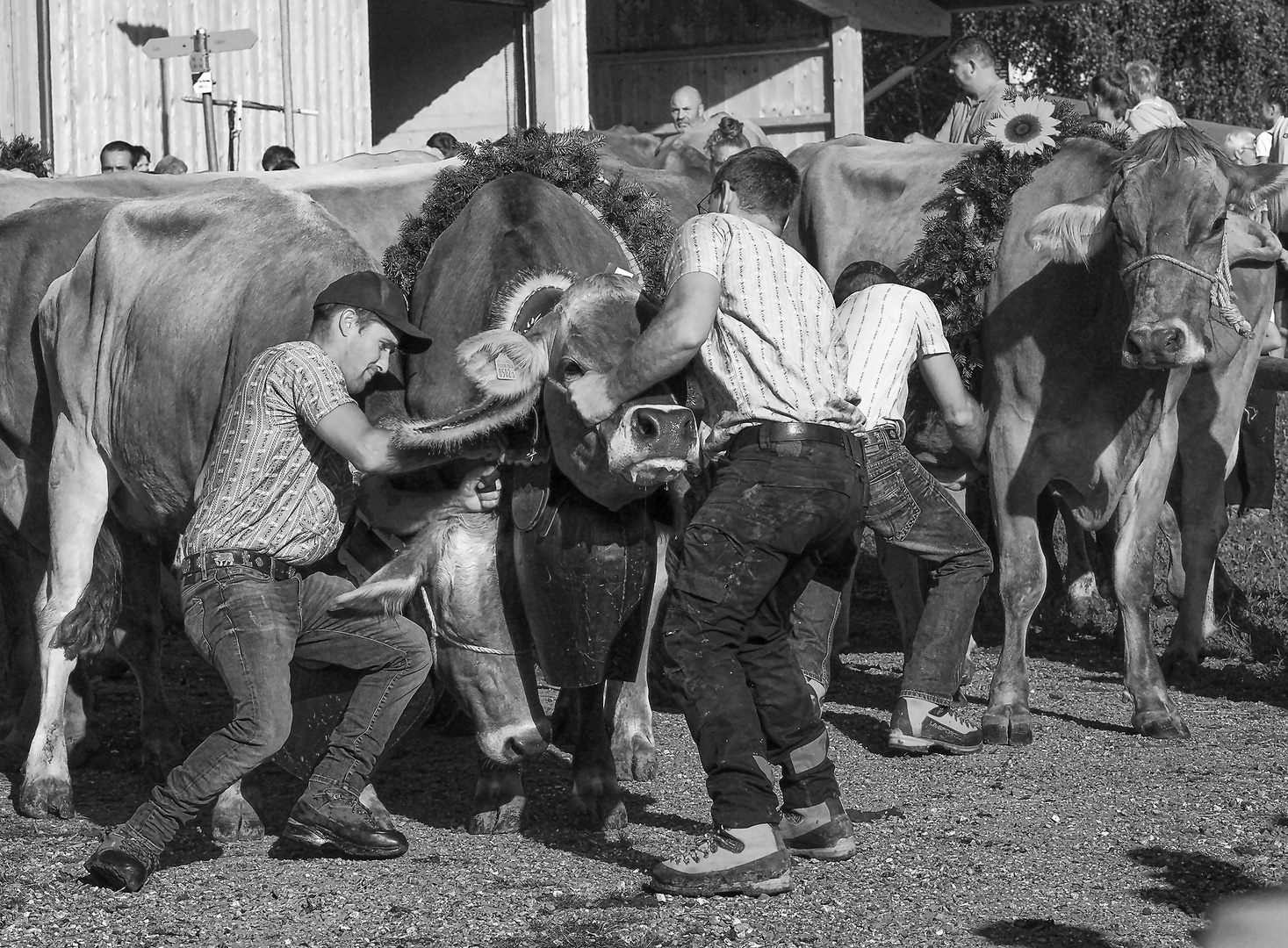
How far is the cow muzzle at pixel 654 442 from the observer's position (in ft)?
14.3

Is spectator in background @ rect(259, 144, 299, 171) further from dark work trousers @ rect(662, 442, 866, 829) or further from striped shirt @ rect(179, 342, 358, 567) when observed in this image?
dark work trousers @ rect(662, 442, 866, 829)

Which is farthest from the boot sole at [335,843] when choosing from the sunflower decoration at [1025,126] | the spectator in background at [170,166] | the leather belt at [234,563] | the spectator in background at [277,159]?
the spectator in background at [170,166]

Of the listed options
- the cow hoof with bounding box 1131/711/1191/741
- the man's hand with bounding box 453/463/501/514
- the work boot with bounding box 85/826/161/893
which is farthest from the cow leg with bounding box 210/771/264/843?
the cow hoof with bounding box 1131/711/1191/741

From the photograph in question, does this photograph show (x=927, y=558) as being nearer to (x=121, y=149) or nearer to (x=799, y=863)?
(x=799, y=863)

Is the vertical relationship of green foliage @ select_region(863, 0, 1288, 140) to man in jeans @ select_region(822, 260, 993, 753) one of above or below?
above

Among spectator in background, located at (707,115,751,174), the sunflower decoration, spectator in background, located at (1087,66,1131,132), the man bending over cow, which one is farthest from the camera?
spectator in background, located at (1087,66,1131,132)

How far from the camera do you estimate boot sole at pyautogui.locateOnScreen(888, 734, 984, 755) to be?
611 centimetres

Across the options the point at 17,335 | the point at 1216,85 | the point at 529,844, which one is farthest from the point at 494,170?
the point at 1216,85

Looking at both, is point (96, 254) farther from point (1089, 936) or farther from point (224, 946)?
point (1089, 936)

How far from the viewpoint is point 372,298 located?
4.94m

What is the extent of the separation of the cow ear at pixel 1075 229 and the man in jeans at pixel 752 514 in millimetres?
2036

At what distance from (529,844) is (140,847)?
1138mm

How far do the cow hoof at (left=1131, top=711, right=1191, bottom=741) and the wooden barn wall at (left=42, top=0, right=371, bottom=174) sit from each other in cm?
868

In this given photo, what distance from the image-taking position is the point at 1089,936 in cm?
408
